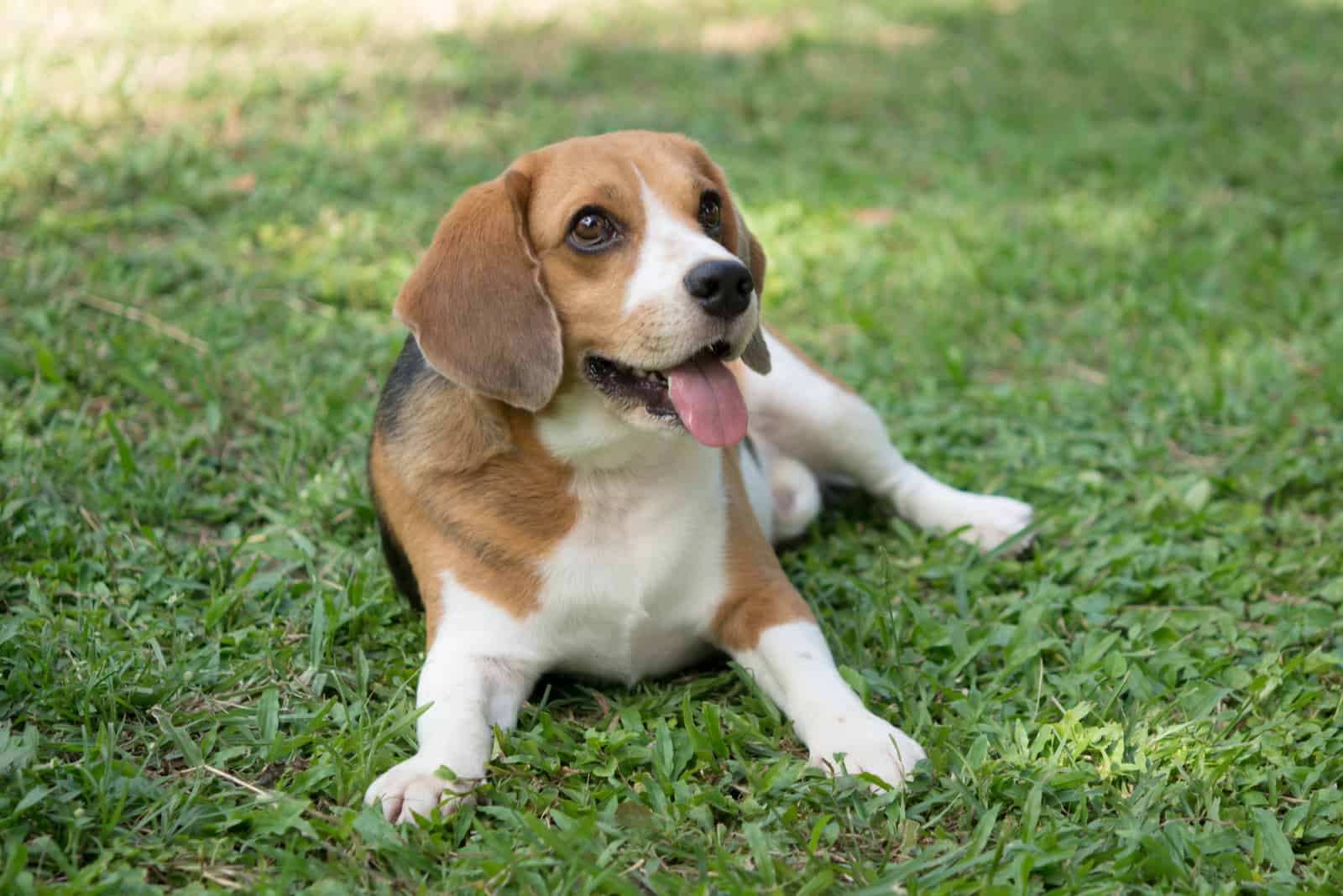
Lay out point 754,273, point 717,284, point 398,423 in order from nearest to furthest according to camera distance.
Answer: point 717,284
point 398,423
point 754,273

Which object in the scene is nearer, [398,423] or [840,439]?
[398,423]

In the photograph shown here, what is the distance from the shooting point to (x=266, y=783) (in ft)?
10.9

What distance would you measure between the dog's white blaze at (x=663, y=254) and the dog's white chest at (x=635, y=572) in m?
0.58

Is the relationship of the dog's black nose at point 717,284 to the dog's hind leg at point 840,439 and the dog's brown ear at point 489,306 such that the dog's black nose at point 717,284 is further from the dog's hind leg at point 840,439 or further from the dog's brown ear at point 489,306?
the dog's hind leg at point 840,439

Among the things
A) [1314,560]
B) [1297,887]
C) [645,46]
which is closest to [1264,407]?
[1314,560]

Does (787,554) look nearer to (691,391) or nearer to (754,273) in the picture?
(754,273)

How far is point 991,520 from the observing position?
4.79 metres

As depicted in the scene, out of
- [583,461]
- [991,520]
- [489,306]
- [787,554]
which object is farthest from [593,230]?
[991,520]

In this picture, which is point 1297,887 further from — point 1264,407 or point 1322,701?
point 1264,407

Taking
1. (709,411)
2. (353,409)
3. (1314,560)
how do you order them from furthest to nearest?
(353,409) → (1314,560) → (709,411)

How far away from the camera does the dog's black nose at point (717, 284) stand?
10.9ft

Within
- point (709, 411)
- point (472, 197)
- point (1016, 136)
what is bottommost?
point (1016, 136)

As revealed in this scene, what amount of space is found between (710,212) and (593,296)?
51 cm

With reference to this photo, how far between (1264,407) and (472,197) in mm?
3733
